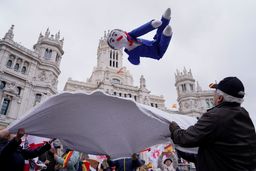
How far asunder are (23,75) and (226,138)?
86.1 ft

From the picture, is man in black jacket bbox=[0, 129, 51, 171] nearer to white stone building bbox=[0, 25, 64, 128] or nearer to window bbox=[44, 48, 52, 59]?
white stone building bbox=[0, 25, 64, 128]

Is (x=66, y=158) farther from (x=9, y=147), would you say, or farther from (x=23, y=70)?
(x=23, y=70)

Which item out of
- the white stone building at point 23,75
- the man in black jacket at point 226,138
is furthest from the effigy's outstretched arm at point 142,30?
the white stone building at point 23,75

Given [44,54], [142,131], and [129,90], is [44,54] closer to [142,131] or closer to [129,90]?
[129,90]

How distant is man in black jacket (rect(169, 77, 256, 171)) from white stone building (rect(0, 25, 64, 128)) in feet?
76.7

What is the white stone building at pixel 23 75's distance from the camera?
21.2 metres

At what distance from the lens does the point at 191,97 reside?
38.9 m

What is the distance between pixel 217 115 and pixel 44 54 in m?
29.6

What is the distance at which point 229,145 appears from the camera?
5.98 feet

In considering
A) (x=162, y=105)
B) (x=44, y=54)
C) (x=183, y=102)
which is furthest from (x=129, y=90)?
(x=44, y=54)

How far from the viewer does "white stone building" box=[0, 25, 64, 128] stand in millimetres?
21250

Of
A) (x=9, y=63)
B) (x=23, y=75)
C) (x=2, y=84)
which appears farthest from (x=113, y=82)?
(x=2, y=84)

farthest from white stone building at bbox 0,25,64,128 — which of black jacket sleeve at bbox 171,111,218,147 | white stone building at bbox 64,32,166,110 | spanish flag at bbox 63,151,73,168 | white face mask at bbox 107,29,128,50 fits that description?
black jacket sleeve at bbox 171,111,218,147

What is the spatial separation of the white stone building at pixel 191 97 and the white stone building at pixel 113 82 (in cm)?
488
